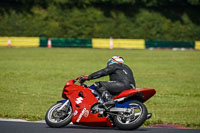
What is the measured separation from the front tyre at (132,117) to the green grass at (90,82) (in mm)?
1792

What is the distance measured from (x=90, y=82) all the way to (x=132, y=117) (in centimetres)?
1039

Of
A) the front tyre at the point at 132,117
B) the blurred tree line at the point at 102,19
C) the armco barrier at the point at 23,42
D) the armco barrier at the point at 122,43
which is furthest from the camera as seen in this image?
the blurred tree line at the point at 102,19

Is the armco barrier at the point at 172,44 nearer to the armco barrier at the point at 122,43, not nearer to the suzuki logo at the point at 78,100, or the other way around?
the armco barrier at the point at 122,43

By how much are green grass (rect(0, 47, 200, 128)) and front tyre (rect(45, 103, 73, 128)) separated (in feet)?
5.72

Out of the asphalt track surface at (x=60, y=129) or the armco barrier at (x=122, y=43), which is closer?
the asphalt track surface at (x=60, y=129)

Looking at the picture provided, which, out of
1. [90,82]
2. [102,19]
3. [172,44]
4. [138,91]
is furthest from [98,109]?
[102,19]

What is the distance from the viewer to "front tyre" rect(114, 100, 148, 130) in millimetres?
8156

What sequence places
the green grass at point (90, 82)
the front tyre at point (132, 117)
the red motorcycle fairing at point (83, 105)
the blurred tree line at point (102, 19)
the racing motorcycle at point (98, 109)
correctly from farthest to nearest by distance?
the blurred tree line at point (102, 19), the green grass at point (90, 82), the red motorcycle fairing at point (83, 105), the racing motorcycle at point (98, 109), the front tyre at point (132, 117)

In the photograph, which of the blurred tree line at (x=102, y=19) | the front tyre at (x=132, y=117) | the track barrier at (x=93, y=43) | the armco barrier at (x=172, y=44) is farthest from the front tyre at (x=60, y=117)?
the blurred tree line at (x=102, y=19)

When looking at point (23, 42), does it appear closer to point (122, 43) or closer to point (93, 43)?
point (93, 43)

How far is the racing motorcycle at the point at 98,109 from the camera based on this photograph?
8.27 meters

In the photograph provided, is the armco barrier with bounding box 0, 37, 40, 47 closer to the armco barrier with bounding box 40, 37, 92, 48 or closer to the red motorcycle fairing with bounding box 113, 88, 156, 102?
the armco barrier with bounding box 40, 37, 92, 48

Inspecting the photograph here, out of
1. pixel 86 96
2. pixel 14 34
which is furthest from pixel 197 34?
pixel 86 96

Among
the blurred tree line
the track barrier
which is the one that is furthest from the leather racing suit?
the blurred tree line
